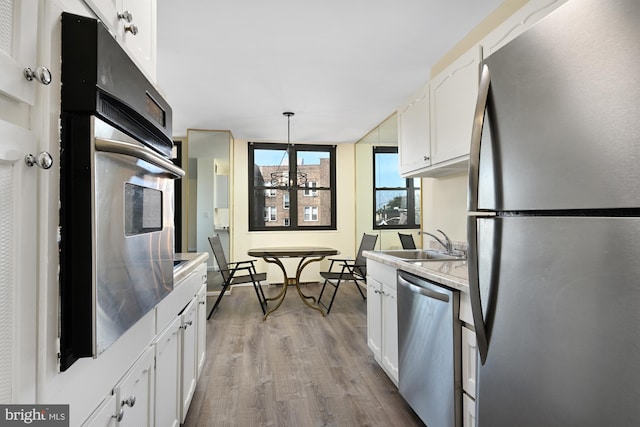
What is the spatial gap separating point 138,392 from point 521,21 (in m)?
2.21

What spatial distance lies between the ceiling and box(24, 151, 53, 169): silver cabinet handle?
199 cm

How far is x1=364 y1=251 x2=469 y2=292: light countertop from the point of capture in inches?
59.2

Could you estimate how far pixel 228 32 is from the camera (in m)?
2.51

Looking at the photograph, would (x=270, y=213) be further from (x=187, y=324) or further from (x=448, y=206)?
(x=187, y=324)

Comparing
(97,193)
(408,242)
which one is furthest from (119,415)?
(408,242)

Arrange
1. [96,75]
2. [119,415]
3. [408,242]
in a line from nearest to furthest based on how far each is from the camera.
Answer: [96,75]
[119,415]
[408,242]

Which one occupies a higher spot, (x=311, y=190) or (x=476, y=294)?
(x=311, y=190)

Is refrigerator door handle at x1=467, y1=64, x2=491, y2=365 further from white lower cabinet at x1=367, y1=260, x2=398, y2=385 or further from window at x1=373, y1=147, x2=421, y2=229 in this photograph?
window at x1=373, y1=147, x2=421, y2=229

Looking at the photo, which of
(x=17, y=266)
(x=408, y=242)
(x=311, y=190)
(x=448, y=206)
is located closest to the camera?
(x=17, y=266)

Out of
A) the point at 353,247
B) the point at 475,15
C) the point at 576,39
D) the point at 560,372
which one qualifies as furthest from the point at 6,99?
the point at 353,247

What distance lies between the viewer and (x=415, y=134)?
269cm

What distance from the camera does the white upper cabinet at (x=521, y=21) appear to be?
146cm

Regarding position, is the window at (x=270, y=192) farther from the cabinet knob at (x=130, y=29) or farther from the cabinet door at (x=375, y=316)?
the cabinet knob at (x=130, y=29)

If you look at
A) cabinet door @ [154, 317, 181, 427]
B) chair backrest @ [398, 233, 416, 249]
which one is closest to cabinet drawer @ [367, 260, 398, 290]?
chair backrest @ [398, 233, 416, 249]
